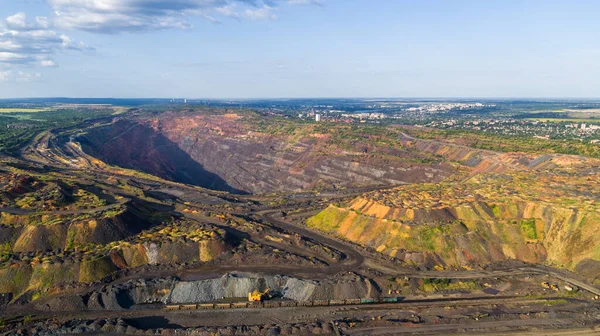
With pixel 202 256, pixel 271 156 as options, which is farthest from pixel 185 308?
pixel 271 156

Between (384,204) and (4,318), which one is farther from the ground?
(384,204)

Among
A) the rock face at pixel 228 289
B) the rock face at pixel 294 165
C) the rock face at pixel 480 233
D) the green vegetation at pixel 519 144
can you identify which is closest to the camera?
the rock face at pixel 228 289

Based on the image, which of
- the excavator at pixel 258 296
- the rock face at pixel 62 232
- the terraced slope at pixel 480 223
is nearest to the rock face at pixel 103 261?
the rock face at pixel 62 232

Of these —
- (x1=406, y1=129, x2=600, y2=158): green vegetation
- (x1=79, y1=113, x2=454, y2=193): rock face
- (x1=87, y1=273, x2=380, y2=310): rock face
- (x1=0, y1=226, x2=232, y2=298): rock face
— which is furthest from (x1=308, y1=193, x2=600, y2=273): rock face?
(x1=406, y1=129, x2=600, y2=158): green vegetation

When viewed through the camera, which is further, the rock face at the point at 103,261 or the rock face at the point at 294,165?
the rock face at the point at 294,165

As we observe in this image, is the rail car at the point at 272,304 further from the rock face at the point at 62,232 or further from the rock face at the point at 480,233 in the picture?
the rock face at the point at 62,232

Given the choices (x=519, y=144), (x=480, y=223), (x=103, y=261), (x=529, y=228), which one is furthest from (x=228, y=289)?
(x=519, y=144)

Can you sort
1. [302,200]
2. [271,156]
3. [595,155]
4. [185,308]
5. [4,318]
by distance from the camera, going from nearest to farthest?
[4,318]
[185,308]
[302,200]
[595,155]
[271,156]

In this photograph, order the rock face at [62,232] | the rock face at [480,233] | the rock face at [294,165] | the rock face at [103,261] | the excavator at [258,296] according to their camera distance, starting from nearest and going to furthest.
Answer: the excavator at [258,296] < the rock face at [103,261] < the rock face at [62,232] < the rock face at [480,233] < the rock face at [294,165]

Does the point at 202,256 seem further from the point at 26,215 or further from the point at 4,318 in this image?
the point at 26,215
